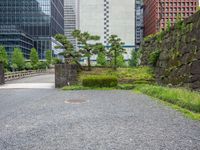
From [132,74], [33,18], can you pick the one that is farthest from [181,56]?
[33,18]

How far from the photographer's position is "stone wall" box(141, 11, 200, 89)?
1046 cm

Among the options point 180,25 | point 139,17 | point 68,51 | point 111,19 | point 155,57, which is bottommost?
point 155,57

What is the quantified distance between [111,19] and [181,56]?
6954 centimetres

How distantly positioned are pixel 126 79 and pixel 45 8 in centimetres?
6497

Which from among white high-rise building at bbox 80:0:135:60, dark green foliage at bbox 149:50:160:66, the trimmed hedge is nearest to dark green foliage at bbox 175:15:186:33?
dark green foliage at bbox 149:50:160:66

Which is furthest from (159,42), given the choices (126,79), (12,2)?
(12,2)

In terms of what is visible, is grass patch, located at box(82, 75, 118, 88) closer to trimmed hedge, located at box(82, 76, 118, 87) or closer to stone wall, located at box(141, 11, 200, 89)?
trimmed hedge, located at box(82, 76, 118, 87)

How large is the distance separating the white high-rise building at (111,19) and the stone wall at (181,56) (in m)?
62.0

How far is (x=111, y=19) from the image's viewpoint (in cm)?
7925

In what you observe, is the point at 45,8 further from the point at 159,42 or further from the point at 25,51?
the point at 159,42

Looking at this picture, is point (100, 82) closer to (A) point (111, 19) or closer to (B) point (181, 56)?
(B) point (181, 56)

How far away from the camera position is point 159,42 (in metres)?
17.2

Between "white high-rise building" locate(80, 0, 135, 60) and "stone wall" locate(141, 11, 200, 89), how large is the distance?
6199cm

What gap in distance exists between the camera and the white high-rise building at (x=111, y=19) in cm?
7712
